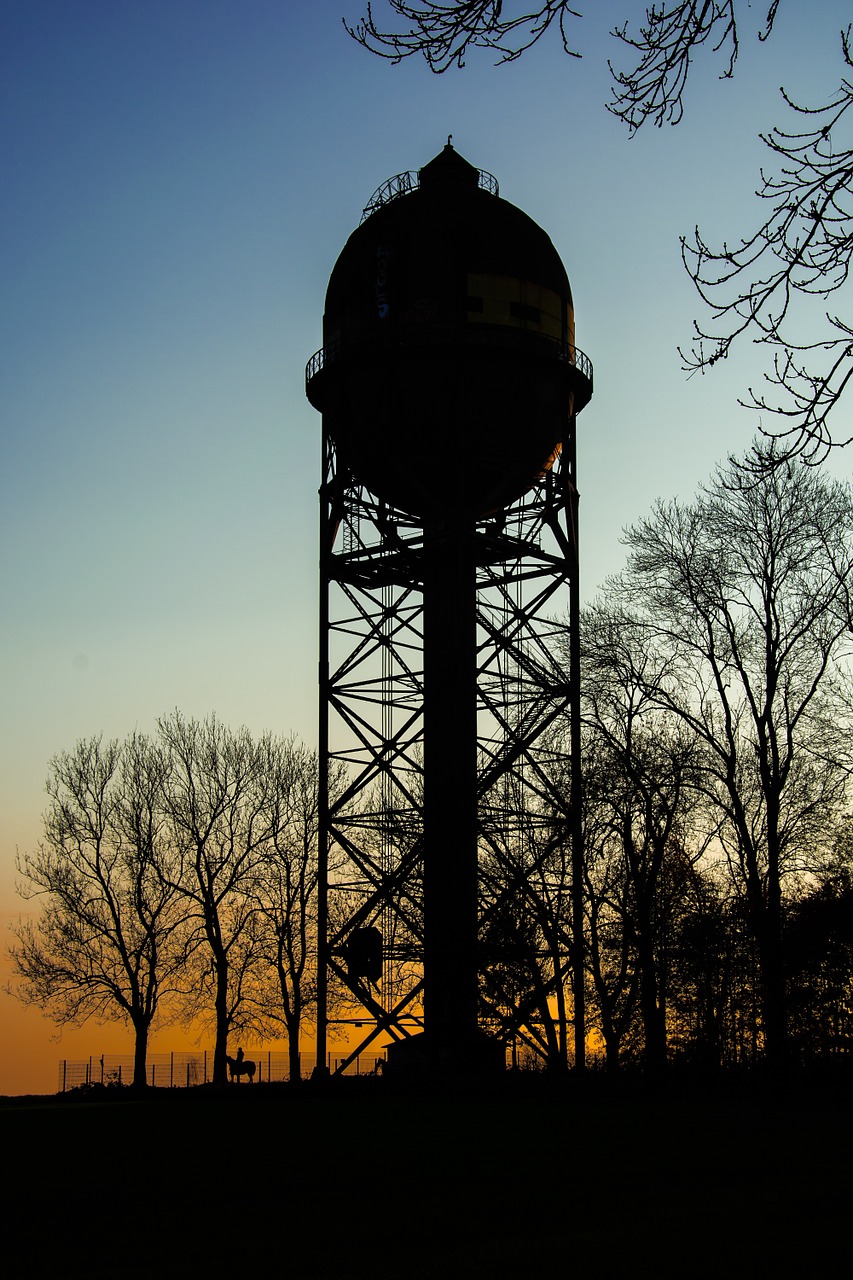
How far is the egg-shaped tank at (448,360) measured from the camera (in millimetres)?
32906

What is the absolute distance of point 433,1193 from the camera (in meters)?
12.4

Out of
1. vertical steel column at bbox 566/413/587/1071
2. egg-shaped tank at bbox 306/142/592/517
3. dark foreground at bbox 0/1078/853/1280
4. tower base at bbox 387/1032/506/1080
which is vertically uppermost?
egg-shaped tank at bbox 306/142/592/517

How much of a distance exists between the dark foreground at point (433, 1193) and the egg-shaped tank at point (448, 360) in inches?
622

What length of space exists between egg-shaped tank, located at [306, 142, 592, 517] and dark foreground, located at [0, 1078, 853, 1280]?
51.8 ft

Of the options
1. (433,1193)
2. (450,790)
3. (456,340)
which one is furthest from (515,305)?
(433,1193)

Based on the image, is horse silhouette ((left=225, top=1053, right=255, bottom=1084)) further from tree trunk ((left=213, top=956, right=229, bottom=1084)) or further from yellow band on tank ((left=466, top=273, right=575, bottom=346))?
yellow band on tank ((left=466, top=273, right=575, bottom=346))

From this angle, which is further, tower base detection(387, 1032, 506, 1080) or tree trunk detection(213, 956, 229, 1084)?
tree trunk detection(213, 956, 229, 1084)

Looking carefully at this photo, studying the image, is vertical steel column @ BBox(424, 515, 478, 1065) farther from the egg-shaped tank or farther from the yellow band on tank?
the yellow band on tank

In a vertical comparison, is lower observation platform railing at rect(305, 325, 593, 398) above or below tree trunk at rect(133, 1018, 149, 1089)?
above

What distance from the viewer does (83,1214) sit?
11688mm

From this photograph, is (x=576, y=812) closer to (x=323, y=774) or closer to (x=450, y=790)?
(x=450, y=790)

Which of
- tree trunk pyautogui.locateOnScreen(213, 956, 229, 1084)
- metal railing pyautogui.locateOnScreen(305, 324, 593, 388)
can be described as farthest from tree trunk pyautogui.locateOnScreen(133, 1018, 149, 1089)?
metal railing pyautogui.locateOnScreen(305, 324, 593, 388)

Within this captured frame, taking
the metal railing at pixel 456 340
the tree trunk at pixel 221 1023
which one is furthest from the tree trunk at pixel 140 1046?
the metal railing at pixel 456 340

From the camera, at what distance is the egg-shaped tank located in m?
32.9
